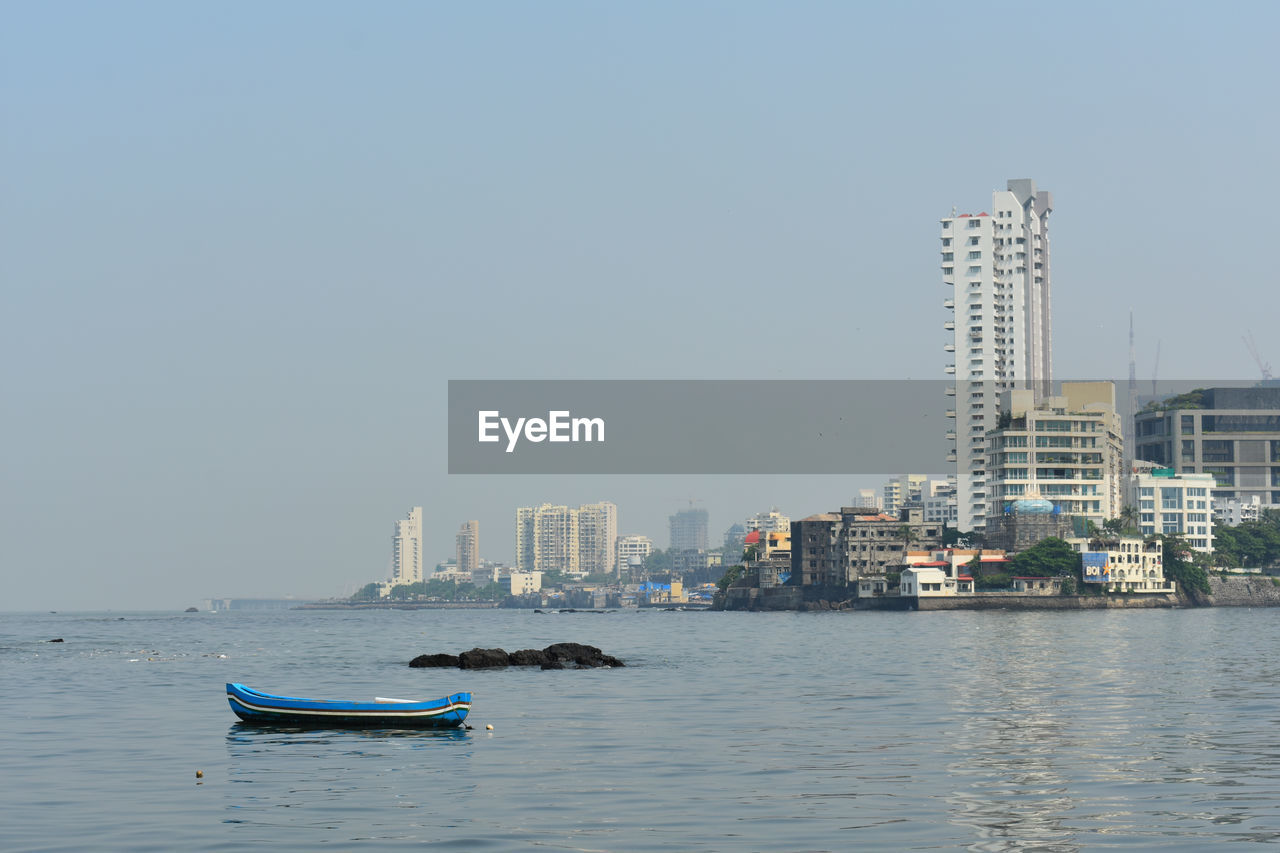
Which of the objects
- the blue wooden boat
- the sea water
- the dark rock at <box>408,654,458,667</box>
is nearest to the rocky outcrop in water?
the dark rock at <box>408,654,458,667</box>

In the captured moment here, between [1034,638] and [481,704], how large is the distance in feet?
263

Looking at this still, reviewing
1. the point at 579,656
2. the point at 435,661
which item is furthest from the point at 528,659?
the point at 435,661

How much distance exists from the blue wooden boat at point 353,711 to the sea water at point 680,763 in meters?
0.69

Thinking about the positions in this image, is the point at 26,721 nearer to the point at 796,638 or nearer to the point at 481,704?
the point at 481,704

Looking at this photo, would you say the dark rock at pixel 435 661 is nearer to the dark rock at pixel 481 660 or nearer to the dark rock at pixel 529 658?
the dark rock at pixel 481 660

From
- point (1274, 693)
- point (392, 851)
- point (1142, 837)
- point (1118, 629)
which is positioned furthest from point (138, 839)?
point (1118, 629)

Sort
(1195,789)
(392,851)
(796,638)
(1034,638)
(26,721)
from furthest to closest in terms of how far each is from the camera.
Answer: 1. (796,638)
2. (1034,638)
3. (26,721)
4. (1195,789)
5. (392,851)

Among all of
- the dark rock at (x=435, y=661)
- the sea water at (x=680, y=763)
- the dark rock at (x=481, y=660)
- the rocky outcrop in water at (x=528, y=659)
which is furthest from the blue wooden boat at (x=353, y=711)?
the dark rock at (x=435, y=661)

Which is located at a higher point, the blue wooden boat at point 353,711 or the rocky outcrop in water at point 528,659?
the blue wooden boat at point 353,711

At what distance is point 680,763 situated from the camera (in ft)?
140

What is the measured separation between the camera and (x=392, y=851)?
96.5 ft

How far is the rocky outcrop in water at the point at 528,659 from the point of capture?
9138 centimetres

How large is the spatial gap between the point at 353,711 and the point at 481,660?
3764 centimetres

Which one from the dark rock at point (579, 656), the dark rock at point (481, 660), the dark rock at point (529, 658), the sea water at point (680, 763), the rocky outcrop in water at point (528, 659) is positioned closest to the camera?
the sea water at point (680, 763)
